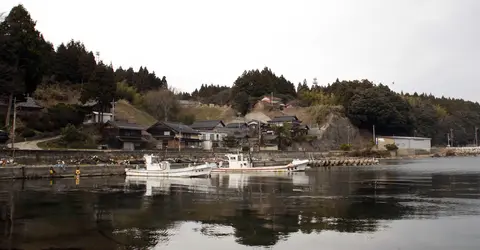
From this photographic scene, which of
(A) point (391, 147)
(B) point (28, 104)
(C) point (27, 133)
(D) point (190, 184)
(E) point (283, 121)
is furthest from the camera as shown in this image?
(A) point (391, 147)

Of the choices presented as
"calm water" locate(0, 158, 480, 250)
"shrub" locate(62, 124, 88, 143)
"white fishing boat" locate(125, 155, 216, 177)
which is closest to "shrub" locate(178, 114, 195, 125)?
"shrub" locate(62, 124, 88, 143)

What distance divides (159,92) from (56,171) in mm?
59970

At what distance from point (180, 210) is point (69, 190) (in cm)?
1181

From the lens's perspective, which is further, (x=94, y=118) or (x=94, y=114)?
(x=94, y=118)

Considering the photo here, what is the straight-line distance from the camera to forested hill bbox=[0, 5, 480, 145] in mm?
45125

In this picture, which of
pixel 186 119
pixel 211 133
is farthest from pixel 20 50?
pixel 186 119

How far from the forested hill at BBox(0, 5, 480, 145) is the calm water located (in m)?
25.2

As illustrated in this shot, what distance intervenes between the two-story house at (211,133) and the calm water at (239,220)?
51.7 meters

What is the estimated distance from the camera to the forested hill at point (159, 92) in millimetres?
45125

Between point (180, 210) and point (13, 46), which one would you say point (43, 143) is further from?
point (180, 210)

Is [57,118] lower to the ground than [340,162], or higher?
higher

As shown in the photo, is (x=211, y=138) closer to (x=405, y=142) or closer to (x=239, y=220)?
(x=405, y=142)

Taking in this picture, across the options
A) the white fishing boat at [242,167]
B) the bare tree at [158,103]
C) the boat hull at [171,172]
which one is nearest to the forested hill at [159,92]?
the bare tree at [158,103]

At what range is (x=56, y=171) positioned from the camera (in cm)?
3659
